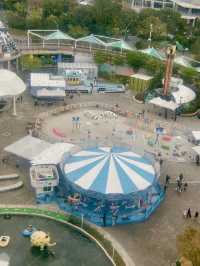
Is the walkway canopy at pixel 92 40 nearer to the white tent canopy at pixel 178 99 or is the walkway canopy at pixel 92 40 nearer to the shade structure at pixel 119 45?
the shade structure at pixel 119 45

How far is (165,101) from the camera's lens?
46000mm

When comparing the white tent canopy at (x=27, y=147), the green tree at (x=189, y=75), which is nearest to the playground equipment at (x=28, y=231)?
the white tent canopy at (x=27, y=147)

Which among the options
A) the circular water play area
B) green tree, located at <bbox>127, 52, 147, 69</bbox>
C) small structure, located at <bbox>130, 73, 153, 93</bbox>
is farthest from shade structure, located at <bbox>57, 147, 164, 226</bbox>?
green tree, located at <bbox>127, 52, 147, 69</bbox>

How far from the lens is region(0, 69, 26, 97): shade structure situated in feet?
134

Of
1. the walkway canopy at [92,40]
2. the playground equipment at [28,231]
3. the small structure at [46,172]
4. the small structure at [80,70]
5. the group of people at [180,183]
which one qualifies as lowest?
the playground equipment at [28,231]

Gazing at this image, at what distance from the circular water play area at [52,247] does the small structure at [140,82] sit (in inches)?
1027

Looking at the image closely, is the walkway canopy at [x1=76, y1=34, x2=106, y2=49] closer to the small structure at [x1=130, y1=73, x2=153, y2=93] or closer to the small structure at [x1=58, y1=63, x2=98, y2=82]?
the small structure at [x1=58, y1=63, x2=98, y2=82]

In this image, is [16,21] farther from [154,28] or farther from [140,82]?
[140,82]

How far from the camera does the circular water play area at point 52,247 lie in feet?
87.0

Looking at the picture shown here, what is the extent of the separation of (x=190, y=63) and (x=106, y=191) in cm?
3246

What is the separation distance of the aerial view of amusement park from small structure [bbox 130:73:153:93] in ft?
0.39

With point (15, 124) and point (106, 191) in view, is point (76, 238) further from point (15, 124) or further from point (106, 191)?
point (15, 124)

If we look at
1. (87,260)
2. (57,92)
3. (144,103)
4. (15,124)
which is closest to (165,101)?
(144,103)

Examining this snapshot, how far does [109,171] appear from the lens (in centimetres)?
3100
